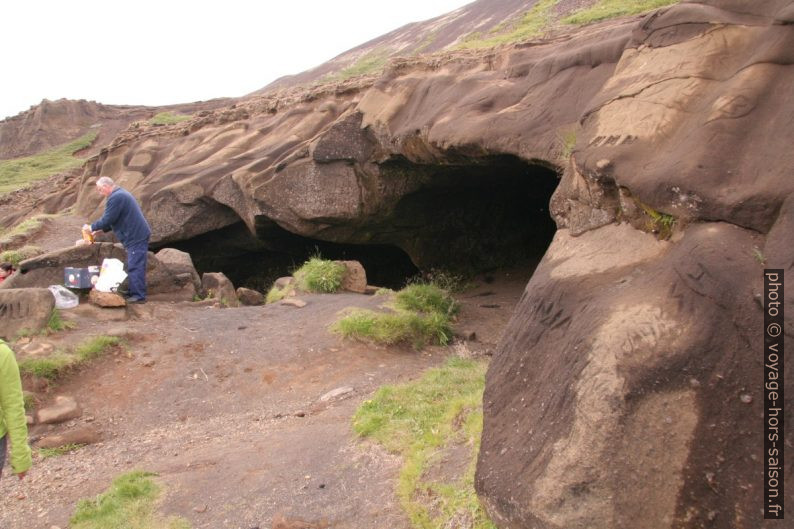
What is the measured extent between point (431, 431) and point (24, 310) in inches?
210

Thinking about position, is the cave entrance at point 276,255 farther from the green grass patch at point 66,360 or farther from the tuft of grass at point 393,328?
the green grass patch at point 66,360

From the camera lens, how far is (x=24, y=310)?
768 cm

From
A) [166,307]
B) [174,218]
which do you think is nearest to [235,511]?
[166,307]

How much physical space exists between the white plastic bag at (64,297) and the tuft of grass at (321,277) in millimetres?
3124

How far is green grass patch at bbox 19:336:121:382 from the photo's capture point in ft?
22.8

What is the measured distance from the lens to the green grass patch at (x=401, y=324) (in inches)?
317

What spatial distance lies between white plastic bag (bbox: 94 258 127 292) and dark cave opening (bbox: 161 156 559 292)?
4210 millimetres

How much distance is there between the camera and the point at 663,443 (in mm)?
2758

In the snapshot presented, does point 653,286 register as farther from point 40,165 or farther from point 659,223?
point 40,165

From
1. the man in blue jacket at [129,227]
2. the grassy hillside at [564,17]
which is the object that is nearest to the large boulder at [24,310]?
the man in blue jacket at [129,227]

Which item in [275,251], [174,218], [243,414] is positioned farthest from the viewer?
[275,251]

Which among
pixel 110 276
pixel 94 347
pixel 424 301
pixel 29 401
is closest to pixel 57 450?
pixel 29 401

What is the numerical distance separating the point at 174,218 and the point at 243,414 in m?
8.55

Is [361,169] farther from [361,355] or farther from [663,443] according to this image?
[663,443]
